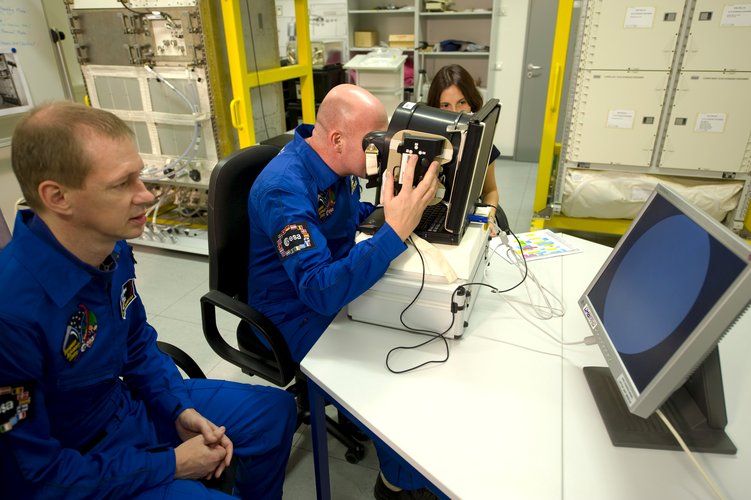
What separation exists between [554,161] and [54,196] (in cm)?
304

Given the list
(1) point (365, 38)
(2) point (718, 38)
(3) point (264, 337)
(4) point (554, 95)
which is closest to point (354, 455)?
(3) point (264, 337)

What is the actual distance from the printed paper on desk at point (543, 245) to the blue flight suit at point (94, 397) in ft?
3.28

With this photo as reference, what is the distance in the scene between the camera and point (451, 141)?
118cm

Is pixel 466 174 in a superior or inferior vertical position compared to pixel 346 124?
inferior

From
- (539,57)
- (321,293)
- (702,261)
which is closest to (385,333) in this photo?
(321,293)

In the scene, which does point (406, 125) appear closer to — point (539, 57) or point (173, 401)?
point (173, 401)

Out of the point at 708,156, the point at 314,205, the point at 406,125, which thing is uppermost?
the point at 406,125

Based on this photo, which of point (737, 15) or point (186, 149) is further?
point (186, 149)

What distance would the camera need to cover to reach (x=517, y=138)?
16.6ft

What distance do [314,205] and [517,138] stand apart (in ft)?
14.0

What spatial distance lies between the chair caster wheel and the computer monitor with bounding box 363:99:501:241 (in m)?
0.93

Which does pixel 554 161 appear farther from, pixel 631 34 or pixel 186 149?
pixel 186 149

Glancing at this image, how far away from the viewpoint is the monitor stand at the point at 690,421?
0.85 m

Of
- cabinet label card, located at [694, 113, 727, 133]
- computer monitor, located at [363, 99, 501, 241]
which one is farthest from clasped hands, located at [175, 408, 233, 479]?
cabinet label card, located at [694, 113, 727, 133]
